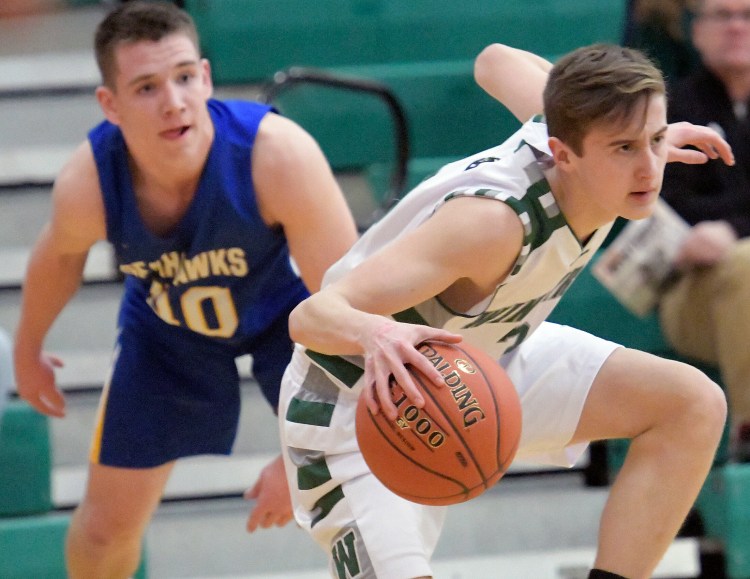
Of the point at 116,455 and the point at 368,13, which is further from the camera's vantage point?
the point at 368,13

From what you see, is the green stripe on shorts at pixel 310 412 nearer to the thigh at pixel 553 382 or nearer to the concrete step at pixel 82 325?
the thigh at pixel 553 382

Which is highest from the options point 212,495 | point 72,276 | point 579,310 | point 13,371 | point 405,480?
point 405,480

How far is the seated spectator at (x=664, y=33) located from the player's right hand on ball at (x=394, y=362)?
314cm

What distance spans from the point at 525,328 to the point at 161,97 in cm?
114

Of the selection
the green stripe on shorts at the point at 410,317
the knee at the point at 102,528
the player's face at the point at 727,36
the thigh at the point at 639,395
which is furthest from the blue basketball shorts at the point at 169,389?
the player's face at the point at 727,36

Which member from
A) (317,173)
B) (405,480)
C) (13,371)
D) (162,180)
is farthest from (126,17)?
(405,480)

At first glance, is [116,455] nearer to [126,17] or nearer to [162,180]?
[162,180]

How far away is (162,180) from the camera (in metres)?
3.49

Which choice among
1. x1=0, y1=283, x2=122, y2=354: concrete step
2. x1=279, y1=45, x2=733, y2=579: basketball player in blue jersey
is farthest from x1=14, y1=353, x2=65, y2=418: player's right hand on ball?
x1=0, y1=283, x2=122, y2=354: concrete step

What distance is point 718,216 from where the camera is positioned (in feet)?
15.0

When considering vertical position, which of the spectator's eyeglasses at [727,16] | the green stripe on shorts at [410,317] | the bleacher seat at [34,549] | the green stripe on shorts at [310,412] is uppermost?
the green stripe on shorts at [410,317]

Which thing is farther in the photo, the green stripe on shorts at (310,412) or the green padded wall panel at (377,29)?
the green padded wall panel at (377,29)

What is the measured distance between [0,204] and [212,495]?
152 cm

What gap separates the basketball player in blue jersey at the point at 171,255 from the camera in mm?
3412
